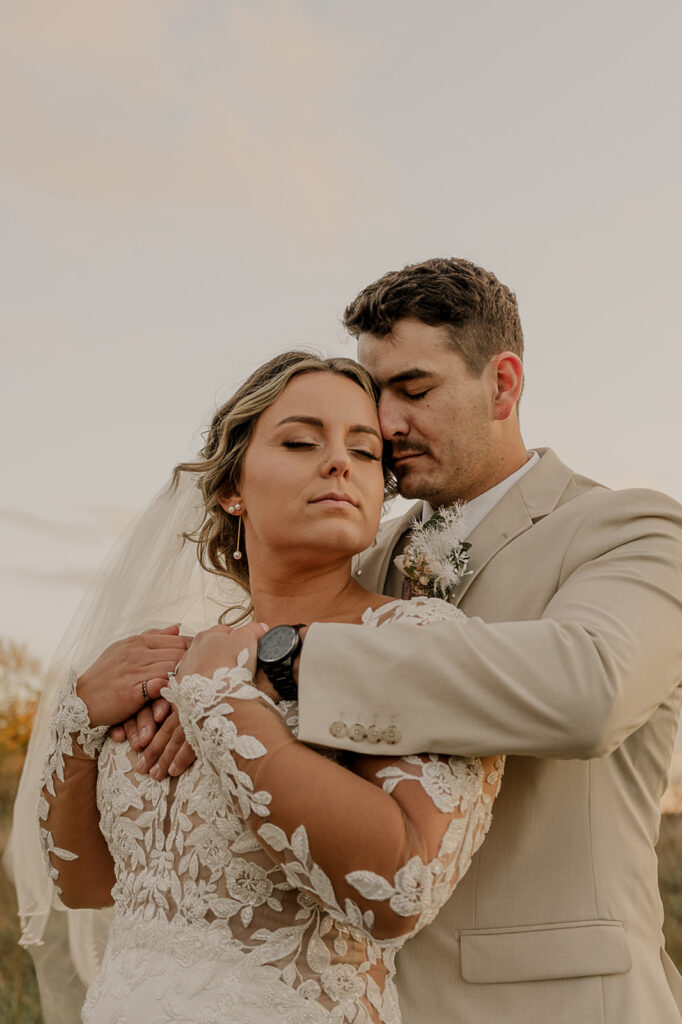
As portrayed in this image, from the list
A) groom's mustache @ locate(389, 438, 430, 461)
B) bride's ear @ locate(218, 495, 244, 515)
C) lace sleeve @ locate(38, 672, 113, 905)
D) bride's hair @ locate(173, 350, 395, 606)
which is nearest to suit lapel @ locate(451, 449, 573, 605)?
groom's mustache @ locate(389, 438, 430, 461)

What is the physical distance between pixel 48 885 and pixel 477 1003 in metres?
2.16

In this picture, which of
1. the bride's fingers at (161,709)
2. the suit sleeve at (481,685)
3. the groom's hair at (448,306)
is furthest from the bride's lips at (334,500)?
the groom's hair at (448,306)

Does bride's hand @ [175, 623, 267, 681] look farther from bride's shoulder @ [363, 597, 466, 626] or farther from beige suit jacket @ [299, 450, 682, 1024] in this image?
bride's shoulder @ [363, 597, 466, 626]

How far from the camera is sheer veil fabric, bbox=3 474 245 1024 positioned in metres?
4.30

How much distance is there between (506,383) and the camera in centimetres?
424

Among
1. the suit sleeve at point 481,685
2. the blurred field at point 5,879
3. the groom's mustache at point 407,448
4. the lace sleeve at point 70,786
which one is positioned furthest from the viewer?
the blurred field at point 5,879

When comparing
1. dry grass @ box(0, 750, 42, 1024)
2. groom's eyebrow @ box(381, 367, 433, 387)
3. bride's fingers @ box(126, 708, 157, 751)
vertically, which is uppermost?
groom's eyebrow @ box(381, 367, 433, 387)

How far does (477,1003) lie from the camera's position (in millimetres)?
3080

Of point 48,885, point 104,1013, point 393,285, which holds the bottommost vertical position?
point 48,885

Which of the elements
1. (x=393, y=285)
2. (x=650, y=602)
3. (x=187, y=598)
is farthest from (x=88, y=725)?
(x=393, y=285)

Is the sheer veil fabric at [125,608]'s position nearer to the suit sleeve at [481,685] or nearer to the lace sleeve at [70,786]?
the lace sleeve at [70,786]

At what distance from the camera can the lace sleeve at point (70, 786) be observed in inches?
133

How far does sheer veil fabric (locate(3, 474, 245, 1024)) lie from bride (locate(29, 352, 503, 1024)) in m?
0.57

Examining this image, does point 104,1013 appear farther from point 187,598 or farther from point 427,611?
point 187,598
